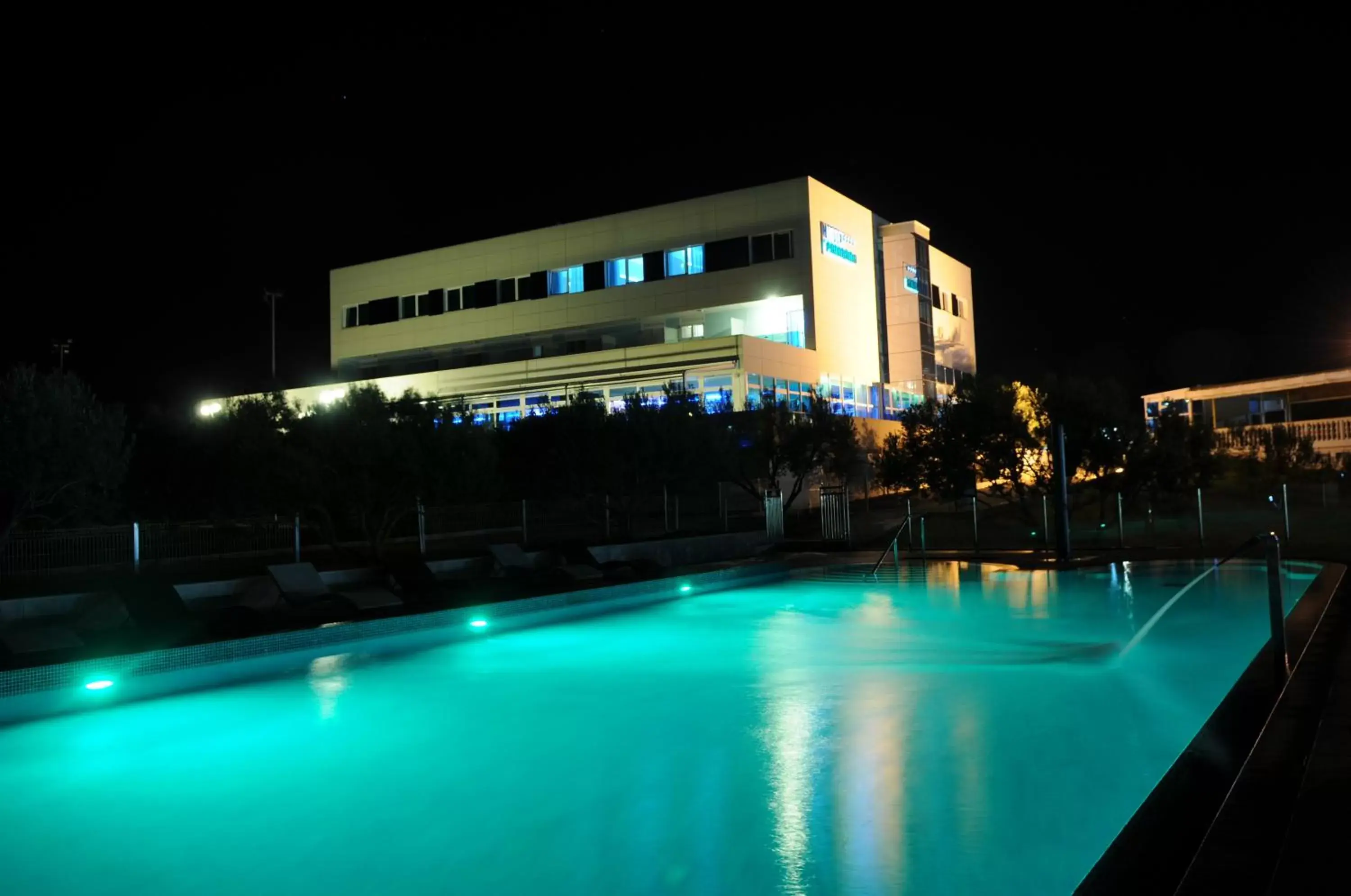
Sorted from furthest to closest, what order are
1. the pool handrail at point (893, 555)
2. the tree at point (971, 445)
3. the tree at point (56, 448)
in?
the tree at point (971, 445)
the pool handrail at point (893, 555)
the tree at point (56, 448)

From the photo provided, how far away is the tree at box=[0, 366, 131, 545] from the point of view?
57.4 feet

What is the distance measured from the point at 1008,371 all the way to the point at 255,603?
64.9 m

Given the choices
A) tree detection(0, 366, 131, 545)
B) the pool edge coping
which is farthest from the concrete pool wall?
tree detection(0, 366, 131, 545)

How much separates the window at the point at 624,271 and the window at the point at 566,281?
4.73ft

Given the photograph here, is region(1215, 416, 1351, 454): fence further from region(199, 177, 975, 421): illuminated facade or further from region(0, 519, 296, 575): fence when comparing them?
region(0, 519, 296, 575): fence

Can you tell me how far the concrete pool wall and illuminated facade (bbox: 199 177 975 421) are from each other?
2507cm

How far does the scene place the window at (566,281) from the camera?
163 feet

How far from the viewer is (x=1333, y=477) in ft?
109

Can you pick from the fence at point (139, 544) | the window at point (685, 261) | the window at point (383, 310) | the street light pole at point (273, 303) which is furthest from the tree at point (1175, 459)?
the street light pole at point (273, 303)

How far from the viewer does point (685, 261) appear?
4684cm

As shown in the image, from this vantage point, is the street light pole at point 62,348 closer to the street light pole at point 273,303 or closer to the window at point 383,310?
the street light pole at point 273,303

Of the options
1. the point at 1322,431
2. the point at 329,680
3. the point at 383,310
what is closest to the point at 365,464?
the point at 329,680

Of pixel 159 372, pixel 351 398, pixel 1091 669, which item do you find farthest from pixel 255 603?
pixel 159 372

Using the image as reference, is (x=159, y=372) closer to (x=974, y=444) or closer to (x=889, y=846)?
(x=974, y=444)
